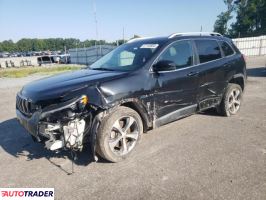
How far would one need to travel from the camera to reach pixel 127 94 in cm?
408

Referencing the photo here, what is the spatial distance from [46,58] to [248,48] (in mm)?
28510

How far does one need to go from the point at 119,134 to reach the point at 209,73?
2.44 metres

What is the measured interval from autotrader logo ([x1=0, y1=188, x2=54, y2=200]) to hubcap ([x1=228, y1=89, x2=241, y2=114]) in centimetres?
447

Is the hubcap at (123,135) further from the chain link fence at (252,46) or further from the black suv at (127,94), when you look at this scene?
the chain link fence at (252,46)

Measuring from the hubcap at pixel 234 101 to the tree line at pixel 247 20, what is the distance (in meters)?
63.4

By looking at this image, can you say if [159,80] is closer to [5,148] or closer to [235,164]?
[235,164]

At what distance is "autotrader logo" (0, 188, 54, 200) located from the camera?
334cm

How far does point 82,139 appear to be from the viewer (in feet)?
12.5

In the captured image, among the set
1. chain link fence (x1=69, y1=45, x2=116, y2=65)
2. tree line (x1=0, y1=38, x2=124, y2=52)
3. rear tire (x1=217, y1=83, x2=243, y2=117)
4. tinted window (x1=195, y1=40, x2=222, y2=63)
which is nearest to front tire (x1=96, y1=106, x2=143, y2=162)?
tinted window (x1=195, y1=40, x2=222, y2=63)

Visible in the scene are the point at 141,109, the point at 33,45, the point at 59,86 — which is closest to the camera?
the point at 59,86

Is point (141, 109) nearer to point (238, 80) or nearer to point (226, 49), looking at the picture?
point (226, 49)

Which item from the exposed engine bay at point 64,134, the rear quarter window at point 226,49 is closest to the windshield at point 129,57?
the exposed engine bay at point 64,134

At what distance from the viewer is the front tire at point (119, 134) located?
3.85 m

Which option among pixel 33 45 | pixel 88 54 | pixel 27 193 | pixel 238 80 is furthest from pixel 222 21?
pixel 33 45
